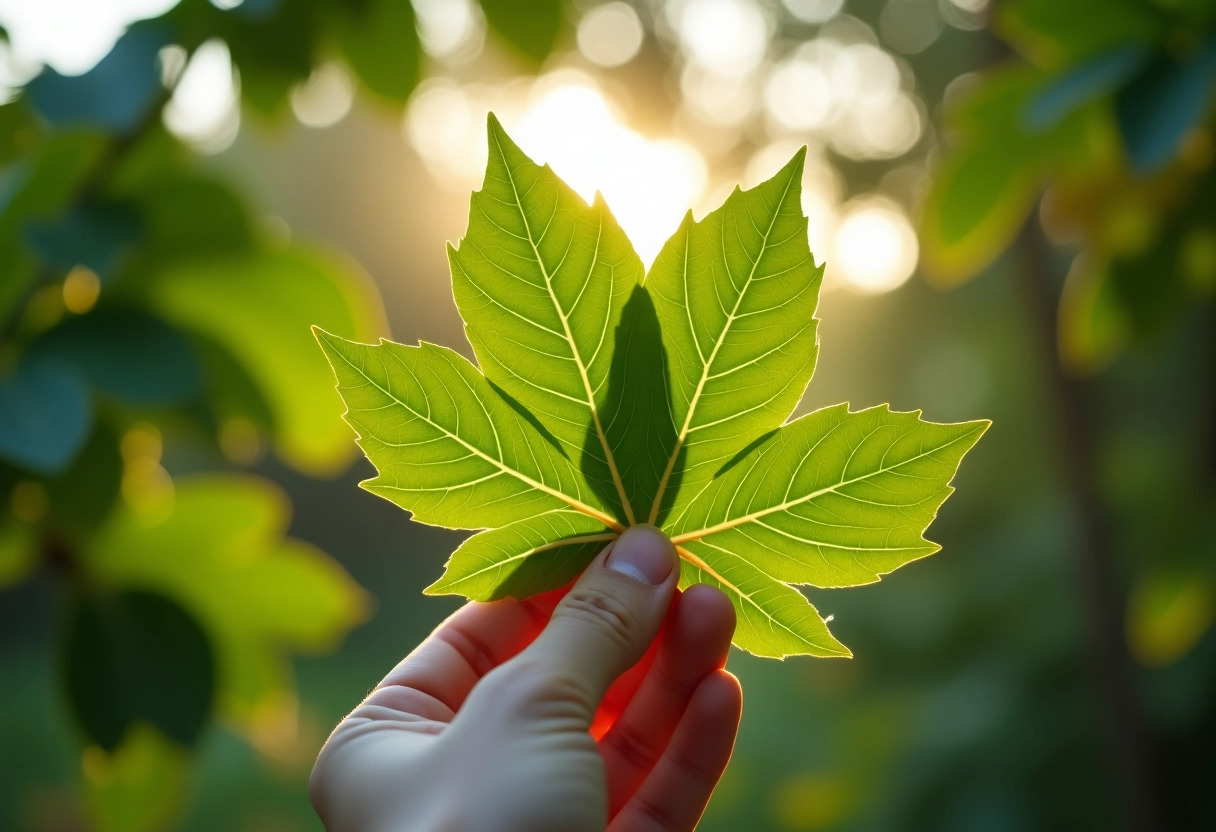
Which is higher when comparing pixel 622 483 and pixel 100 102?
pixel 100 102

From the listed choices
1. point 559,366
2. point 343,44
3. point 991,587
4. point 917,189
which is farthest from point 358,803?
point 917,189

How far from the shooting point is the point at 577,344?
1.18 feet

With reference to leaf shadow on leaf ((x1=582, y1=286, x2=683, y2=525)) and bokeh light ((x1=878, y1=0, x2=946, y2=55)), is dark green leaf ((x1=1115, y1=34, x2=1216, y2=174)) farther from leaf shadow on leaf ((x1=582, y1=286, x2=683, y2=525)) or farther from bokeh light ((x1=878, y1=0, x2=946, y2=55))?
bokeh light ((x1=878, y1=0, x2=946, y2=55))

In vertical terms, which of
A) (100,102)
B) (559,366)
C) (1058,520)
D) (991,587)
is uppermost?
(100,102)

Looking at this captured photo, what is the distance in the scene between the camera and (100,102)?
57cm

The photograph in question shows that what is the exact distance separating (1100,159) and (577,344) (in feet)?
2.29

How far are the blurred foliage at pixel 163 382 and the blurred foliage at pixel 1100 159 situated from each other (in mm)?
381

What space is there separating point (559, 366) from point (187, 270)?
0.45 meters

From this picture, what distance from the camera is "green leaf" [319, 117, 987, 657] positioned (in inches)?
13.5

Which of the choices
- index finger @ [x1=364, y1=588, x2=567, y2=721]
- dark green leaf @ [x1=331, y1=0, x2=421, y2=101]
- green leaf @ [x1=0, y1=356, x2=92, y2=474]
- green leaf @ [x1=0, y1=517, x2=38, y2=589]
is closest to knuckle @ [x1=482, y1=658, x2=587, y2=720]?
index finger @ [x1=364, y1=588, x2=567, y2=721]

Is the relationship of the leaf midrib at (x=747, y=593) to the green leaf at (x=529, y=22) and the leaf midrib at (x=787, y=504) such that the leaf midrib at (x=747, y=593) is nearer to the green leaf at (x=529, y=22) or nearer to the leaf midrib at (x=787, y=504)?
the leaf midrib at (x=787, y=504)

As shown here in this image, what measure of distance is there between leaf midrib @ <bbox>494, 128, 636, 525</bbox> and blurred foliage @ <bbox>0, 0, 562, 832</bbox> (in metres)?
0.30

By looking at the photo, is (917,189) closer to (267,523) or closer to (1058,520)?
(1058,520)

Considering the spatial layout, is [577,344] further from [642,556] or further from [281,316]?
[281,316]
